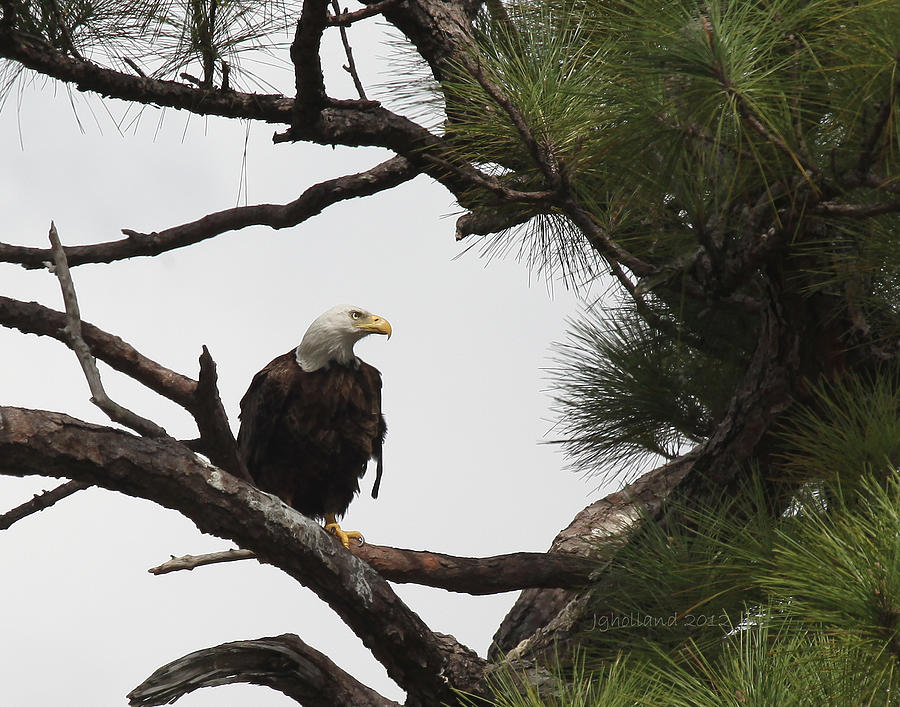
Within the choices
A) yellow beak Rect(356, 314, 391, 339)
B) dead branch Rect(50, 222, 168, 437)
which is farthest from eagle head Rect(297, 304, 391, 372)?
dead branch Rect(50, 222, 168, 437)

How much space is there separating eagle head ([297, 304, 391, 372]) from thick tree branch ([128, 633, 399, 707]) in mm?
1446

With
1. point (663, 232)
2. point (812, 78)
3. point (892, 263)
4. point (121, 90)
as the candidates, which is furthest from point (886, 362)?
point (121, 90)

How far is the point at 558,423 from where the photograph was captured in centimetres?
316

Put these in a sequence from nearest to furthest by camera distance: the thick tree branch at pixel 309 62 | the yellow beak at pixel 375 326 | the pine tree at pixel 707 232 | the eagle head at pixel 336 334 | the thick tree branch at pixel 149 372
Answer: the pine tree at pixel 707 232 → the thick tree branch at pixel 149 372 → the thick tree branch at pixel 309 62 → the eagle head at pixel 336 334 → the yellow beak at pixel 375 326

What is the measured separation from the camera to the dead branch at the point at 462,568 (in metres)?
2.31

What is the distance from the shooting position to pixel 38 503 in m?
2.22

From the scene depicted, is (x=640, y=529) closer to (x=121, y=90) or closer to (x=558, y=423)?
(x=558, y=423)

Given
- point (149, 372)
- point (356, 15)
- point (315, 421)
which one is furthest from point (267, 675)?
point (356, 15)

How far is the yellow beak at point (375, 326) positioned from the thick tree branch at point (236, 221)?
33.1 inches

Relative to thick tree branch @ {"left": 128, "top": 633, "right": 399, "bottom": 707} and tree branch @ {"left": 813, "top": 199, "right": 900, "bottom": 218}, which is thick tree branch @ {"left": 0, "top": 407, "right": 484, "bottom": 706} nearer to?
thick tree branch @ {"left": 128, "top": 633, "right": 399, "bottom": 707}

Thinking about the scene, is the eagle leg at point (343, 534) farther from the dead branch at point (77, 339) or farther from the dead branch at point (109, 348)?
the dead branch at point (77, 339)

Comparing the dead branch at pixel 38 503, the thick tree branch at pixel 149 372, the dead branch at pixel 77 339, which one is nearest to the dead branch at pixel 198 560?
the dead branch at pixel 38 503

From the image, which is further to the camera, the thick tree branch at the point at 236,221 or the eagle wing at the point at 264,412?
the eagle wing at the point at 264,412

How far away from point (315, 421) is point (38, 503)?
1226 millimetres
